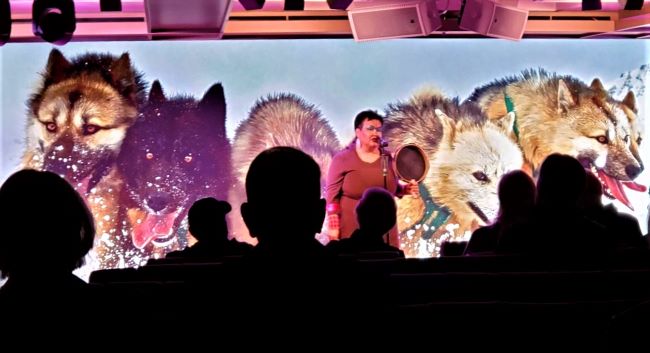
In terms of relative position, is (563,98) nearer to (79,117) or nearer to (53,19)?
(79,117)

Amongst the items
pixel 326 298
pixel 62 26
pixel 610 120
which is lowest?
pixel 326 298

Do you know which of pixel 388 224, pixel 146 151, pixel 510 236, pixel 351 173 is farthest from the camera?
pixel 146 151

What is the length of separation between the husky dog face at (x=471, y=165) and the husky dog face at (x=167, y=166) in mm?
1910

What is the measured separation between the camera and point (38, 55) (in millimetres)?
6852

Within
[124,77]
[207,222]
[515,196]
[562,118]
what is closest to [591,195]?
[515,196]

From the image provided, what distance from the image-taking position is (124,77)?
22.5ft

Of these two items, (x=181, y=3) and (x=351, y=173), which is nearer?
(x=181, y=3)

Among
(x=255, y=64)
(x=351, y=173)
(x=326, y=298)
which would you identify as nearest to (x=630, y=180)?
(x=351, y=173)

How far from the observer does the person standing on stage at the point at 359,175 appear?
6277mm

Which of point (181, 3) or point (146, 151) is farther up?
point (181, 3)

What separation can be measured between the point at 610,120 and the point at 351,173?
266 centimetres

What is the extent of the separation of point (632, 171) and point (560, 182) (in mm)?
4863

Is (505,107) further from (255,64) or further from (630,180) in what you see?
(255,64)

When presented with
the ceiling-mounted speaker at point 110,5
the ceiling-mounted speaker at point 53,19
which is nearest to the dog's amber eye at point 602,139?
the ceiling-mounted speaker at point 110,5
